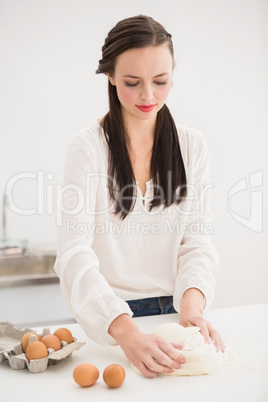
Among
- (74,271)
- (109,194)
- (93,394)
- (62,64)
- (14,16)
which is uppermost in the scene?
(14,16)

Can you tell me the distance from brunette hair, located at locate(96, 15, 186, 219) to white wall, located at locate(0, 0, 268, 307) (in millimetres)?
1596

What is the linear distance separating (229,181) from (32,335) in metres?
2.52

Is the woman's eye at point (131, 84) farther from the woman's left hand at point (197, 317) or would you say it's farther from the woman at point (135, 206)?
the woman's left hand at point (197, 317)

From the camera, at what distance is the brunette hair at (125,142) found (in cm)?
128

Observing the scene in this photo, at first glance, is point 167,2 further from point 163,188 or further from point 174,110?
point 163,188

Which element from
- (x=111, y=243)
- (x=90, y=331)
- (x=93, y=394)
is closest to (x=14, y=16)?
(x=111, y=243)

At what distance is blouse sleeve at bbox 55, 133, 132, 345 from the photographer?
114 centimetres

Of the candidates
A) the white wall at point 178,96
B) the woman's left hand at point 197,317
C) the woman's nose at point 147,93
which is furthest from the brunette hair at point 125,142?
the white wall at point 178,96

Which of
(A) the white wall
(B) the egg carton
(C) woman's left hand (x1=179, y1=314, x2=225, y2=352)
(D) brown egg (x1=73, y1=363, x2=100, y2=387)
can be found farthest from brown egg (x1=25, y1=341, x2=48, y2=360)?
(A) the white wall

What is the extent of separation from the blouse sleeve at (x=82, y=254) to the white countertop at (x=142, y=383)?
0.29 ft

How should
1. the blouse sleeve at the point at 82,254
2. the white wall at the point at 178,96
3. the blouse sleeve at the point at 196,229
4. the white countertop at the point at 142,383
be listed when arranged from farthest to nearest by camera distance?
the white wall at the point at 178,96
the blouse sleeve at the point at 196,229
the blouse sleeve at the point at 82,254
the white countertop at the point at 142,383

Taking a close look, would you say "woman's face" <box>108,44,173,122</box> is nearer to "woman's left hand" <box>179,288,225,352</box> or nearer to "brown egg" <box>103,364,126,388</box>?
"woman's left hand" <box>179,288,225,352</box>

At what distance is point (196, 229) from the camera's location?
1470mm

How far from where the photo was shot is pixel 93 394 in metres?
0.94
